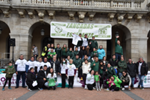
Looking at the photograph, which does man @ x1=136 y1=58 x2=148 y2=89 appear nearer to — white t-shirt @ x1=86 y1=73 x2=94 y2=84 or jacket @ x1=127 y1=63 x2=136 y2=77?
jacket @ x1=127 y1=63 x2=136 y2=77

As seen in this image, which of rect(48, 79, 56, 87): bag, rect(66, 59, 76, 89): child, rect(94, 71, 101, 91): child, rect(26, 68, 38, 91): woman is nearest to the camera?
rect(26, 68, 38, 91): woman

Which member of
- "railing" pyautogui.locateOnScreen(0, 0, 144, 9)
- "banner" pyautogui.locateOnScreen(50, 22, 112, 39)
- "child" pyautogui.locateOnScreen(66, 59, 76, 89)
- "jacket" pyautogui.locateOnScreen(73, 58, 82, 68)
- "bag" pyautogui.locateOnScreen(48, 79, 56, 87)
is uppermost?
"railing" pyautogui.locateOnScreen(0, 0, 144, 9)

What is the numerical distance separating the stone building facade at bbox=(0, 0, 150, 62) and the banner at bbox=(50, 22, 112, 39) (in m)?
0.48

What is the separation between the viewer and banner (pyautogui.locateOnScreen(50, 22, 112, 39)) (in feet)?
37.7

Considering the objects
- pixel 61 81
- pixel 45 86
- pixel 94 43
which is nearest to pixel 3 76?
pixel 45 86

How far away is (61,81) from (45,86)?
1085 millimetres

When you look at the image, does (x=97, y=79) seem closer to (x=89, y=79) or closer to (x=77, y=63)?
(x=89, y=79)

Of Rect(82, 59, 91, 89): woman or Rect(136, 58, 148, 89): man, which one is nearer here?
Rect(82, 59, 91, 89): woman

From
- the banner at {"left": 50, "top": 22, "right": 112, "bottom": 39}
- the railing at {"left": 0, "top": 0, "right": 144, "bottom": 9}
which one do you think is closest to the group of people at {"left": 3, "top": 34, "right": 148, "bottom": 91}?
the banner at {"left": 50, "top": 22, "right": 112, "bottom": 39}

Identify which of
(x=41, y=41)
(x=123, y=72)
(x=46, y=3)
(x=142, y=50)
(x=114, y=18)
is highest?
(x=46, y=3)

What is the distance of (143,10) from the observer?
37.5ft

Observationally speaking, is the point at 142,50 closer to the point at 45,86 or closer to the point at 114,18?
the point at 114,18

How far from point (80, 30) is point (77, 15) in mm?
1364

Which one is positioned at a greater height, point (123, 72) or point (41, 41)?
point (41, 41)
